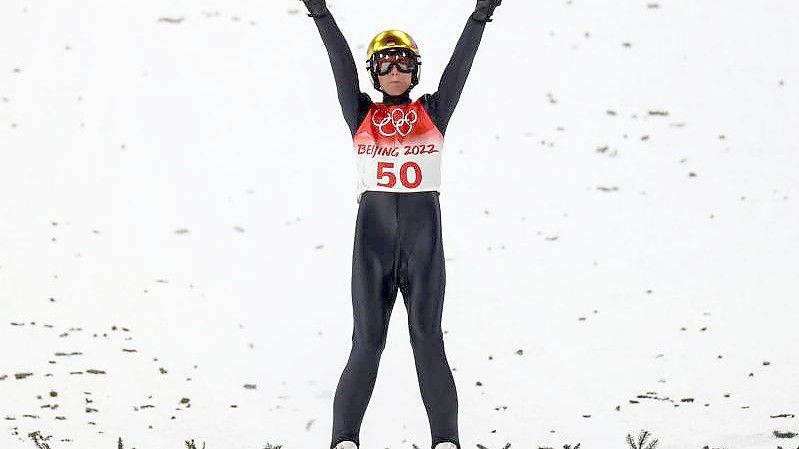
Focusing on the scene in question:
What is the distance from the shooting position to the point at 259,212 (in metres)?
10.9

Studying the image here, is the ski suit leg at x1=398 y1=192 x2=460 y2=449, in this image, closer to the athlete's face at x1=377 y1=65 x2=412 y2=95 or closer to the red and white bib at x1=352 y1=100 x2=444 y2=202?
the red and white bib at x1=352 y1=100 x2=444 y2=202

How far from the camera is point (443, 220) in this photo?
10.7 metres

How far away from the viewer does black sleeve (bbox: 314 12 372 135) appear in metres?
5.09

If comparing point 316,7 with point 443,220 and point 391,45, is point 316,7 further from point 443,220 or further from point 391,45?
point 443,220

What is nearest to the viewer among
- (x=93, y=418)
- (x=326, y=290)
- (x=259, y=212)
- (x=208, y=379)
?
(x=93, y=418)

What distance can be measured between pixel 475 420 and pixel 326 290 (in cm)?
250

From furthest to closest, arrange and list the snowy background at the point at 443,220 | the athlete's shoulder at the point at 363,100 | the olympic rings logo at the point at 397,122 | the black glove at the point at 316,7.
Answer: the snowy background at the point at 443,220, the athlete's shoulder at the point at 363,100, the olympic rings logo at the point at 397,122, the black glove at the point at 316,7

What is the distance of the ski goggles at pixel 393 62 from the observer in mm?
5156

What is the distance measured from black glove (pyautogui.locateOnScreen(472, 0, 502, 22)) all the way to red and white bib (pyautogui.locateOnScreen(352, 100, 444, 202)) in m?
0.50

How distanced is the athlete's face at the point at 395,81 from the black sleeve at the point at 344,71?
112mm

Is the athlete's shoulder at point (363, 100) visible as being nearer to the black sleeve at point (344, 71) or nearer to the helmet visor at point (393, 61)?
the black sleeve at point (344, 71)

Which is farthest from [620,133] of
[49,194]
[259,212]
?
[49,194]

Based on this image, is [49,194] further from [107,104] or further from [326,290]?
[326,290]

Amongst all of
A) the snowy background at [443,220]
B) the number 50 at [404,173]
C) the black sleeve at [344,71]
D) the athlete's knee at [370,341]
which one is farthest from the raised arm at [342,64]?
the snowy background at [443,220]
